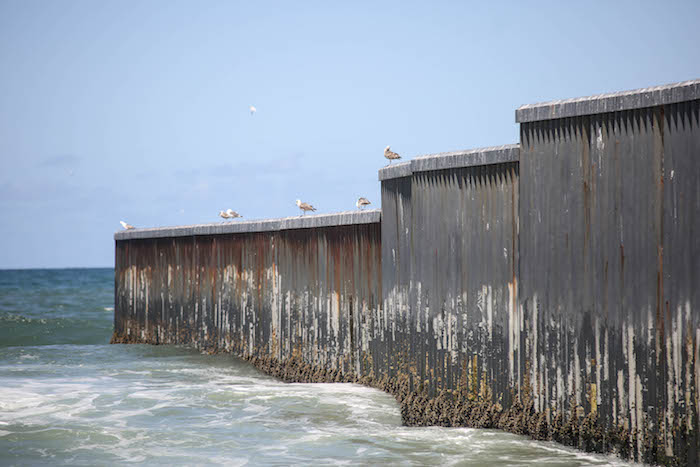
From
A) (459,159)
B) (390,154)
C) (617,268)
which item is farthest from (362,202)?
(617,268)

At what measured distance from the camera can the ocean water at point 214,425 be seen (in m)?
9.02

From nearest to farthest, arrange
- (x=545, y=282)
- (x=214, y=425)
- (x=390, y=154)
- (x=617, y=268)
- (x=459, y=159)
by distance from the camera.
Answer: (x=617, y=268) < (x=545, y=282) < (x=459, y=159) < (x=214, y=425) < (x=390, y=154)

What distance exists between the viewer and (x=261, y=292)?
1560cm

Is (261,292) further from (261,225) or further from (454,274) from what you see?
(454,274)

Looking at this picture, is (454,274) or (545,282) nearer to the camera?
(545,282)

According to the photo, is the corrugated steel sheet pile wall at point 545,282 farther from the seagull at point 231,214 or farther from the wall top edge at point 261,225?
the seagull at point 231,214

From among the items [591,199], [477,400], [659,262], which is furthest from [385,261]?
[659,262]

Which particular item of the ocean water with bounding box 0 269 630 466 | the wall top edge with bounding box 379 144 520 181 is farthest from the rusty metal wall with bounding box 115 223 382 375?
the wall top edge with bounding box 379 144 520 181

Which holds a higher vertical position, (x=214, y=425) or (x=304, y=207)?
(x=304, y=207)

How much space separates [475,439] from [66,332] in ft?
83.7

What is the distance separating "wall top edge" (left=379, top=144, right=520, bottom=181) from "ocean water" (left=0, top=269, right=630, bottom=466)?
3307 millimetres

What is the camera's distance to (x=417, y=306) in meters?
10.8

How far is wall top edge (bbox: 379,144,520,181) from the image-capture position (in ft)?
30.9

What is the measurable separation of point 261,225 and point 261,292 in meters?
1.35
